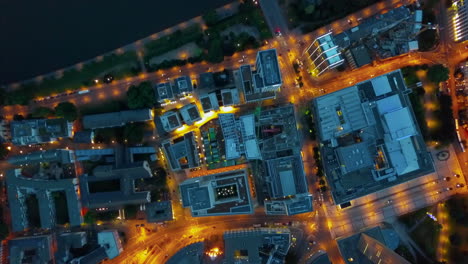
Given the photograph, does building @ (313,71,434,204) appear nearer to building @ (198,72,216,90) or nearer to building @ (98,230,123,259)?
building @ (198,72,216,90)

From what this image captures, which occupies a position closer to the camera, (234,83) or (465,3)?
(465,3)

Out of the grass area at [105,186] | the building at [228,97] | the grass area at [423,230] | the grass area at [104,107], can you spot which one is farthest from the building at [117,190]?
the grass area at [423,230]

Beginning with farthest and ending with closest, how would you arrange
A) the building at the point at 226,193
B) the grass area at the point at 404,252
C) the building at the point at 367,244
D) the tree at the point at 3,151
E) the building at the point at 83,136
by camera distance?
1. the building at the point at 83,136
2. the tree at the point at 3,151
3. the grass area at the point at 404,252
4. the building at the point at 226,193
5. the building at the point at 367,244

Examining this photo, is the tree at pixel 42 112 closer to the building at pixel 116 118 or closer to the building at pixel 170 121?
the building at pixel 116 118

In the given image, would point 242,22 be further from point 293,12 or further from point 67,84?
point 67,84

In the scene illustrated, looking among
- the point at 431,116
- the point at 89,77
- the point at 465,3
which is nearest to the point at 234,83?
the point at 89,77

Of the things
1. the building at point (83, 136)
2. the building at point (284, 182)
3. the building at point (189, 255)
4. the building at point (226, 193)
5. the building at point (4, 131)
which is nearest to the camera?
the building at point (284, 182)
